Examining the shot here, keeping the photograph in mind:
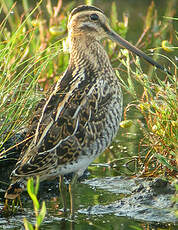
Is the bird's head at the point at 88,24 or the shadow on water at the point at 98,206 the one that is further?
the bird's head at the point at 88,24

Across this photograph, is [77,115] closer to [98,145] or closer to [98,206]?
[98,145]

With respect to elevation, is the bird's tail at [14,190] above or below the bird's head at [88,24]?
below

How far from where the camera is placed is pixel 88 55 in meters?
5.52

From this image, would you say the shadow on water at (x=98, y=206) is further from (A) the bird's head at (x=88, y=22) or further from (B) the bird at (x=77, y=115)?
(A) the bird's head at (x=88, y=22)

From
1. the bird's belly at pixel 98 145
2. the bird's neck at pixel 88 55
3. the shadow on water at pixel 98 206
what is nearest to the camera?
the shadow on water at pixel 98 206

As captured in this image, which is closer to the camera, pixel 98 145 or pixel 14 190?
pixel 14 190

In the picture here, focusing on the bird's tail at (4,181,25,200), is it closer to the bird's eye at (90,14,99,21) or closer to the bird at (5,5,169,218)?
the bird at (5,5,169,218)

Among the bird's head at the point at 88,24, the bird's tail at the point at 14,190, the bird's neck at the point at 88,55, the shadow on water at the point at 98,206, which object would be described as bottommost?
the shadow on water at the point at 98,206

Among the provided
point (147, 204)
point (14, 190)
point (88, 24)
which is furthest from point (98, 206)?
point (88, 24)

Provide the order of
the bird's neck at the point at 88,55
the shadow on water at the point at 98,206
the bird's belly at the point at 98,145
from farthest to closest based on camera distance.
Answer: the bird's neck at the point at 88,55
the bird's belly at the point at 98,145
the shadow on water at the point at 98,206

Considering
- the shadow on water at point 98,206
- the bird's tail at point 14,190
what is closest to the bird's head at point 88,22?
the shadow on water at point 98,206

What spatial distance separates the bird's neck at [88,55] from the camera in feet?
18.0

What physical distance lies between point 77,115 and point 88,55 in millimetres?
678

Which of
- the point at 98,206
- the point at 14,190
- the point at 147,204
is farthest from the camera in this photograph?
the point at 98,206
